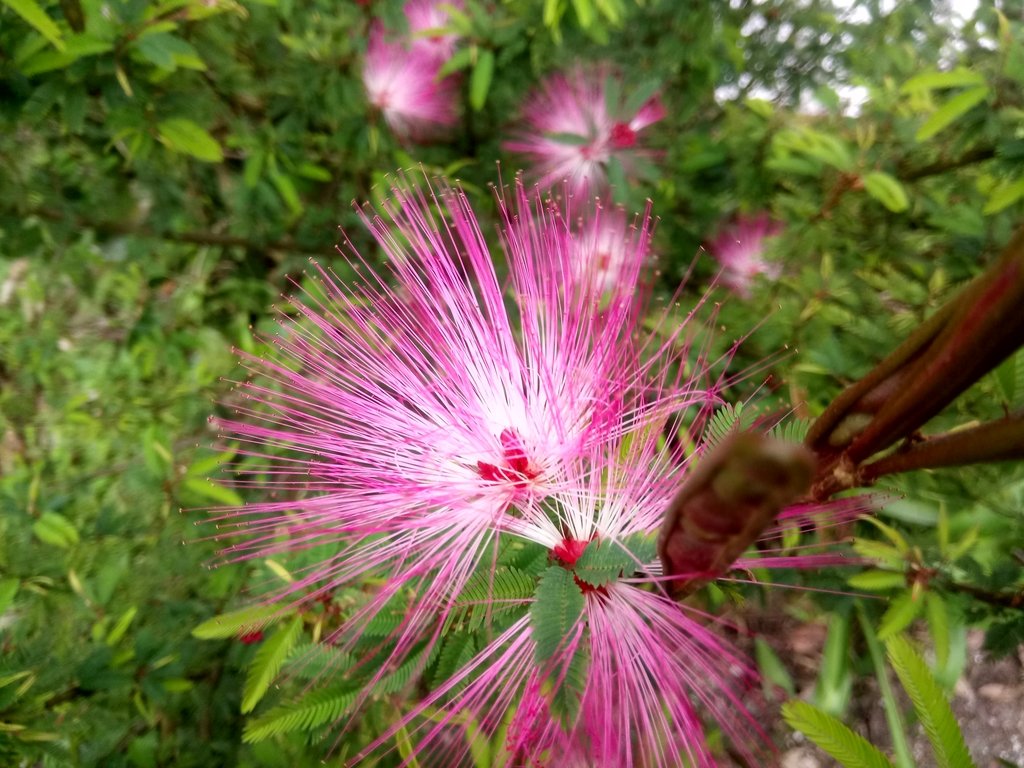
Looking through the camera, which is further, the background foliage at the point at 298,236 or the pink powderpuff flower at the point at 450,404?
the background foliage at the point at 298,236

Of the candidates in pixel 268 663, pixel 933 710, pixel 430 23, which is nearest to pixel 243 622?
pixel 268 663

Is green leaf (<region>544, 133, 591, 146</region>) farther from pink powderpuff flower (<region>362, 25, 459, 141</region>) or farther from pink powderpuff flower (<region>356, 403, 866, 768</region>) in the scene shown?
pink powderpuff flower (<region>356, 403, 866, 768</region>)

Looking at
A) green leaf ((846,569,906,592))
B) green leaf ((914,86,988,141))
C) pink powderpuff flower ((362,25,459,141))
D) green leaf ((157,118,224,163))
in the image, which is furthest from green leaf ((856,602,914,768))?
pink powderpuff flower ((362,25,459,141))

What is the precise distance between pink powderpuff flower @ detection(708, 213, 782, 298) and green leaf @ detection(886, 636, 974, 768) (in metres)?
1.45

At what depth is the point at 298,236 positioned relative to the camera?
6.68 feet

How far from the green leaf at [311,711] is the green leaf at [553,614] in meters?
0.44

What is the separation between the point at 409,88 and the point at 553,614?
197cm

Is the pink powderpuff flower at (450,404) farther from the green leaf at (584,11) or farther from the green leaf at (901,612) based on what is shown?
the green leaf at (584,11)

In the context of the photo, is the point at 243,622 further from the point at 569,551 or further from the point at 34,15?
the point at 34,15

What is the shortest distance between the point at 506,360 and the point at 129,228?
1.55 m

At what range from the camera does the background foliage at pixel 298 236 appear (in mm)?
1140

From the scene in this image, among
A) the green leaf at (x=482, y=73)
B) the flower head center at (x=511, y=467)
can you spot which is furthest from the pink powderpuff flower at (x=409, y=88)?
the flower head center at (x=511, y=467)

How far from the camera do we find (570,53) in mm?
1789

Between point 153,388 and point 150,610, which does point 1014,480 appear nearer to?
point 150,610
